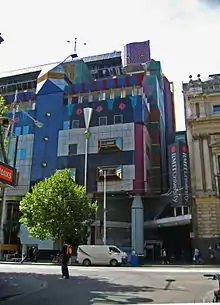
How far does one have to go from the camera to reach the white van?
30047mm

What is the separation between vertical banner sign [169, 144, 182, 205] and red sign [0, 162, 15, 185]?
2874 cm

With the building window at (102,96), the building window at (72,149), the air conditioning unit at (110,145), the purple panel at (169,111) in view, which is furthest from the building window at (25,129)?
the purple panel at (169,111)

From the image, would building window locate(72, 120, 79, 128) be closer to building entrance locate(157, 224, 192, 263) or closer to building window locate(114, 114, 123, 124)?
building window locate(114, 114, 123, 124)

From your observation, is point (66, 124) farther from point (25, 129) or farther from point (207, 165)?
point (207, 165)

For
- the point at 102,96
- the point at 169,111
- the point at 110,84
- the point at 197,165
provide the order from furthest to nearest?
the point at 169,111
the point at 110,84
the point at 102,96
the point at 197,165

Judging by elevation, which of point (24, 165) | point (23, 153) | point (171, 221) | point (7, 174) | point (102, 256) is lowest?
point (102, 256)

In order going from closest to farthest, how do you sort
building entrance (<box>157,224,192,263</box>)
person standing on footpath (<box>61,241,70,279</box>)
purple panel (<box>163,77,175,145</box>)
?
person standing on footpath (<box>61,241,70,279</box>) < building entrance (<box>157,224,192,263</box>) < purple panel (<box>163,77,175,145</box>)

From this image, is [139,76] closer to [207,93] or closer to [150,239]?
[207,93]

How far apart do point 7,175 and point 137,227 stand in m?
31.6

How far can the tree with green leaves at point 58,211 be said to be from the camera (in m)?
35.2

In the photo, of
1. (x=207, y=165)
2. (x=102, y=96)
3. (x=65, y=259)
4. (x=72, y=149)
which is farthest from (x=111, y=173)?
(x=65, y=259)

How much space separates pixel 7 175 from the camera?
15.1 m

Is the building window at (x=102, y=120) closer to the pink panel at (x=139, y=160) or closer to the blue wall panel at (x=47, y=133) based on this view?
the pink panel at (x=139, y=160)

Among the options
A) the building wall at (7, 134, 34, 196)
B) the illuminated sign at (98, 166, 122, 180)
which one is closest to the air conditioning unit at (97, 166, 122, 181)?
the illuminated sign at (98, 166, 122, 180)
